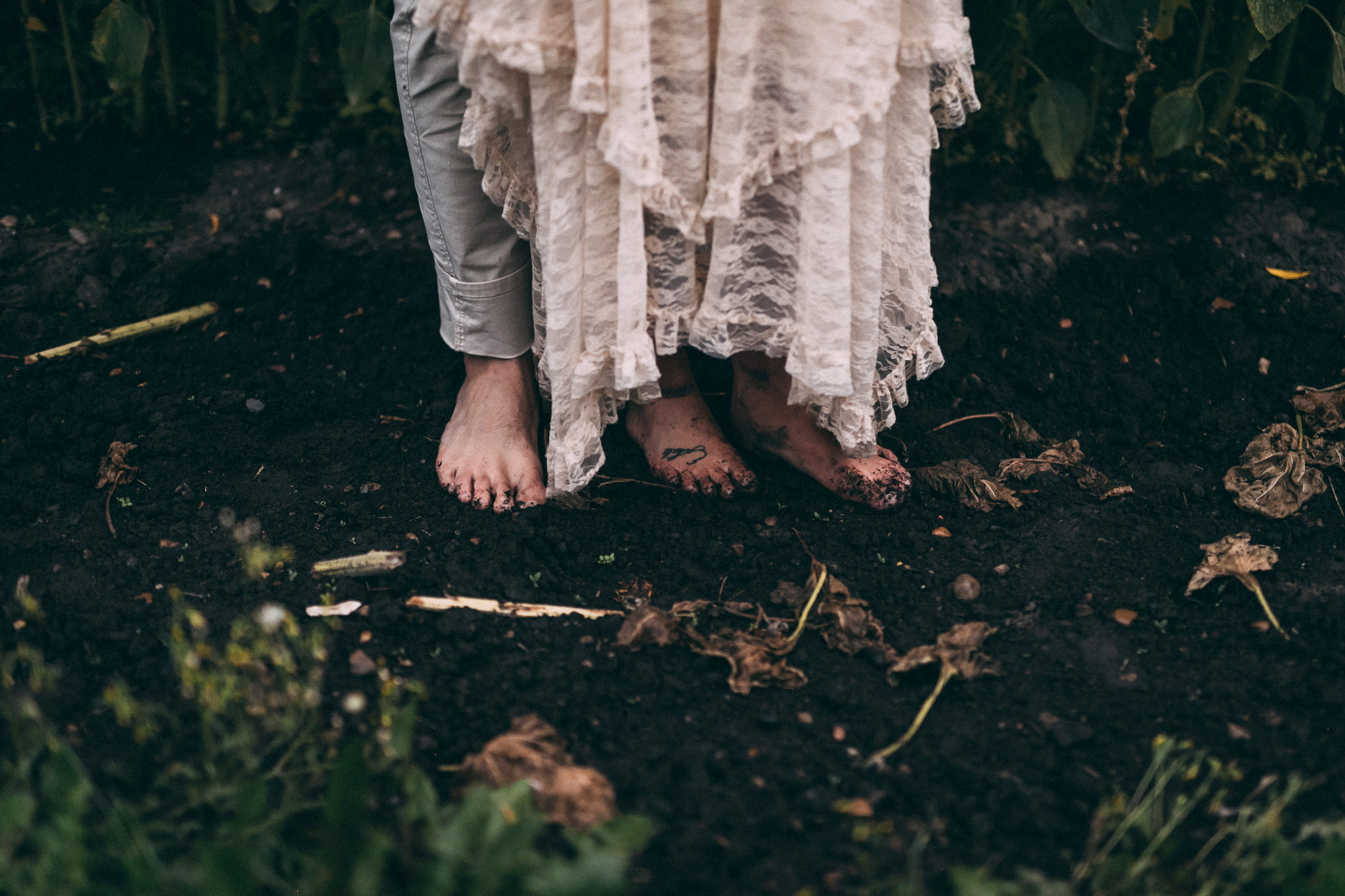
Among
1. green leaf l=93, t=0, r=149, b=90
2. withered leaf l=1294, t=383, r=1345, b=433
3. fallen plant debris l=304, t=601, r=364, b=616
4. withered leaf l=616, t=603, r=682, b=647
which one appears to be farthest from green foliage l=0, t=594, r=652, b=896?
withered leaf l=1294, t=383, r=1345, b=433

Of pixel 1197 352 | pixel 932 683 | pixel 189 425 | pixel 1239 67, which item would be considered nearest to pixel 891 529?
pixel 932 683

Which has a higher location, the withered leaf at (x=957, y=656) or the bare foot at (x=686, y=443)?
the bare foot at (x=686, y=443)

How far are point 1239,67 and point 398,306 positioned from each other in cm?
173

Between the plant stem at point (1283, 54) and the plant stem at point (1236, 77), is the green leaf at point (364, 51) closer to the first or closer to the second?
the plant stem at point (1236, 77)

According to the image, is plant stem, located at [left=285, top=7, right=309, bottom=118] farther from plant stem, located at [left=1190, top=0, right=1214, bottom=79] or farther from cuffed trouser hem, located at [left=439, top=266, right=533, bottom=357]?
plant stem, located at [left=1190, top=0, right=1214, bottom=79]

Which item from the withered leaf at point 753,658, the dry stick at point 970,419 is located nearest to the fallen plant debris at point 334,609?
Answer: the withered leaf at point 753,658

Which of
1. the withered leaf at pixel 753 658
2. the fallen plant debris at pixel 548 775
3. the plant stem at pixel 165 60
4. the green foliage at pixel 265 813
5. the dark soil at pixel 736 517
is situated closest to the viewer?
the green foliage at pixel 265 813

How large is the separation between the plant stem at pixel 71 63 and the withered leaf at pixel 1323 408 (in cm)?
248

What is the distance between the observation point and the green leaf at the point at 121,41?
5.87 feet

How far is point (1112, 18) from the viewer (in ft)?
5.57

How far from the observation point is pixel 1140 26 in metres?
1.84

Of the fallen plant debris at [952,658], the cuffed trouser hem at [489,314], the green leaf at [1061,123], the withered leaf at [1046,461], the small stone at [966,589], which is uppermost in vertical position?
the green leaf at [1061,123]

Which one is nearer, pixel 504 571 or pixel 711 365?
pixel 504 571

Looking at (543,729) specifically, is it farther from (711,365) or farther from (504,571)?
(711,365)
